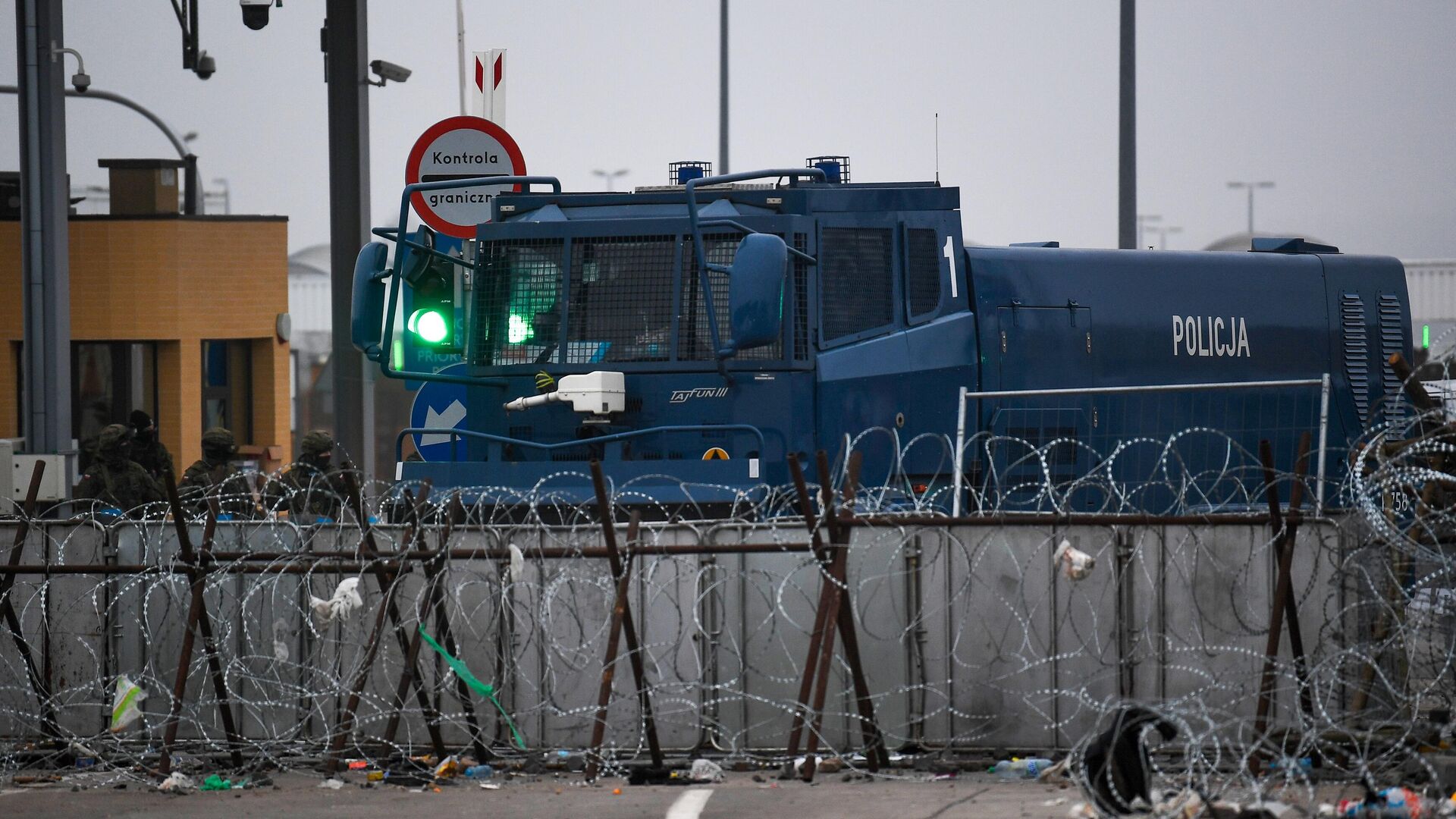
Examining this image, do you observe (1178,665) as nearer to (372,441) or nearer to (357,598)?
(357,598)

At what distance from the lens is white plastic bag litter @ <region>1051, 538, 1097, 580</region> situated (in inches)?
339

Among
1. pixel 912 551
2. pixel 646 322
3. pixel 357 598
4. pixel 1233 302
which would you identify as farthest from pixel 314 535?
pixel 1233 302

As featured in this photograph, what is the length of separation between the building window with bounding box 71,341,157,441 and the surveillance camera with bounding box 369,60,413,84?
11120 mm

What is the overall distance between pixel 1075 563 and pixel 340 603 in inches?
142

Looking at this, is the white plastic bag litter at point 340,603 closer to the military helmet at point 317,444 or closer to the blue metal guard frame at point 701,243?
the blue metal guard frame at point 701,243

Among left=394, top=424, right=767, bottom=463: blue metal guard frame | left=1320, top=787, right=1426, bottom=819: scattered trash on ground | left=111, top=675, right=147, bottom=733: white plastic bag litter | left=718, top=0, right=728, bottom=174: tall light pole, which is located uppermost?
left=718, top=0, right=728, bottom=174: tall light pole

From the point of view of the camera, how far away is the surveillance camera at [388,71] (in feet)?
44.6

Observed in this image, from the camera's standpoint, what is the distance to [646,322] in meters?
10.8

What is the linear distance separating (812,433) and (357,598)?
10.2 feet

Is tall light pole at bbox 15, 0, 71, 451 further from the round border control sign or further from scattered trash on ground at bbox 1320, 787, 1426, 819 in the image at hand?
scattered trash on ground at bbox 1320, 787, 1426, 819

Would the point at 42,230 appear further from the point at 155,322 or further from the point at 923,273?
the point at 155,322

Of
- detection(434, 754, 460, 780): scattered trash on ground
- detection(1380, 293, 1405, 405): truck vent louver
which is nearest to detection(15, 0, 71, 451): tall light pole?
detection(434, 754, 460, 780): scattered trash on ground

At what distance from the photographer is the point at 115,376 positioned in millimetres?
23594

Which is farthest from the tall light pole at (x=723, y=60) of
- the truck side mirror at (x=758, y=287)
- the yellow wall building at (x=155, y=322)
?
the truck side mirror at (x=758, y=287)
